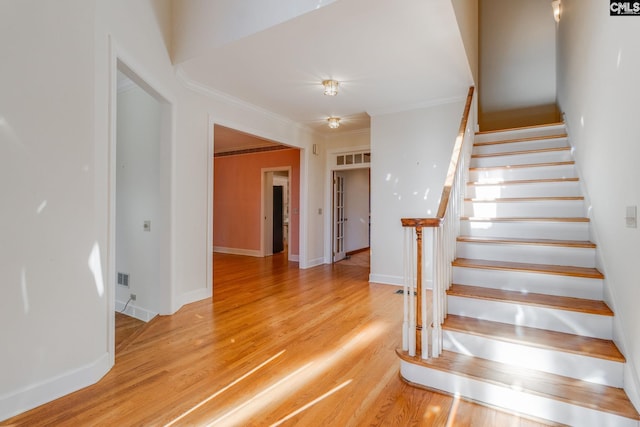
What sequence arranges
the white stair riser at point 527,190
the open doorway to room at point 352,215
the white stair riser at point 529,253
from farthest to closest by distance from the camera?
the open doorway to room at point 352,215 → the white stair riser at point 527,190 → the white stair riser at point 529,253

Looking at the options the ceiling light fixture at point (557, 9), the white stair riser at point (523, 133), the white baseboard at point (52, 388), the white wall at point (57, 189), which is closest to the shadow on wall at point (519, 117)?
the white stair riser at point (523, 133)

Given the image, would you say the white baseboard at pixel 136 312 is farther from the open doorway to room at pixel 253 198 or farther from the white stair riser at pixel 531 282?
the open doorway to room at pixel 253 198

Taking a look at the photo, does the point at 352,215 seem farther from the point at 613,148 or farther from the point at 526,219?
the point at 613,148

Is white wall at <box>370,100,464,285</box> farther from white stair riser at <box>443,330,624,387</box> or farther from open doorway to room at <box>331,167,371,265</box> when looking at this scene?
white stair riser at <box>443,330,624,387</box>

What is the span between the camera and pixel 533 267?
94.7 inches

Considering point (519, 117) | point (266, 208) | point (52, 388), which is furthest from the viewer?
point (266, 208)

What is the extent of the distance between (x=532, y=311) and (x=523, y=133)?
2.73m

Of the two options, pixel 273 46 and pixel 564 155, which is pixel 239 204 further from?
pixel 564 155

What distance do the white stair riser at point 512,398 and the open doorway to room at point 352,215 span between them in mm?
4648

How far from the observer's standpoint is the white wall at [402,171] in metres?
4.39

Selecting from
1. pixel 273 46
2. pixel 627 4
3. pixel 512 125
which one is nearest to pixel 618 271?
pixel 627 4

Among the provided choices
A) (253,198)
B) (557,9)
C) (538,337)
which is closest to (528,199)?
(538,337)

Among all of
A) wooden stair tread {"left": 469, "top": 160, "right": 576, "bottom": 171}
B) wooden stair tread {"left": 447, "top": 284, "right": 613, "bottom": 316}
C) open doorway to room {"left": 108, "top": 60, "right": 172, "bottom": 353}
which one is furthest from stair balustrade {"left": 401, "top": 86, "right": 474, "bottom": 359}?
open doorway to room {"left": 108, "top": 60, "right": 172, "bottom": 353}

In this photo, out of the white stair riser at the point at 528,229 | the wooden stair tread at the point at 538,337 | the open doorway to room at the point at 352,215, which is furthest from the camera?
the open doorway to room at the point at 352,215
